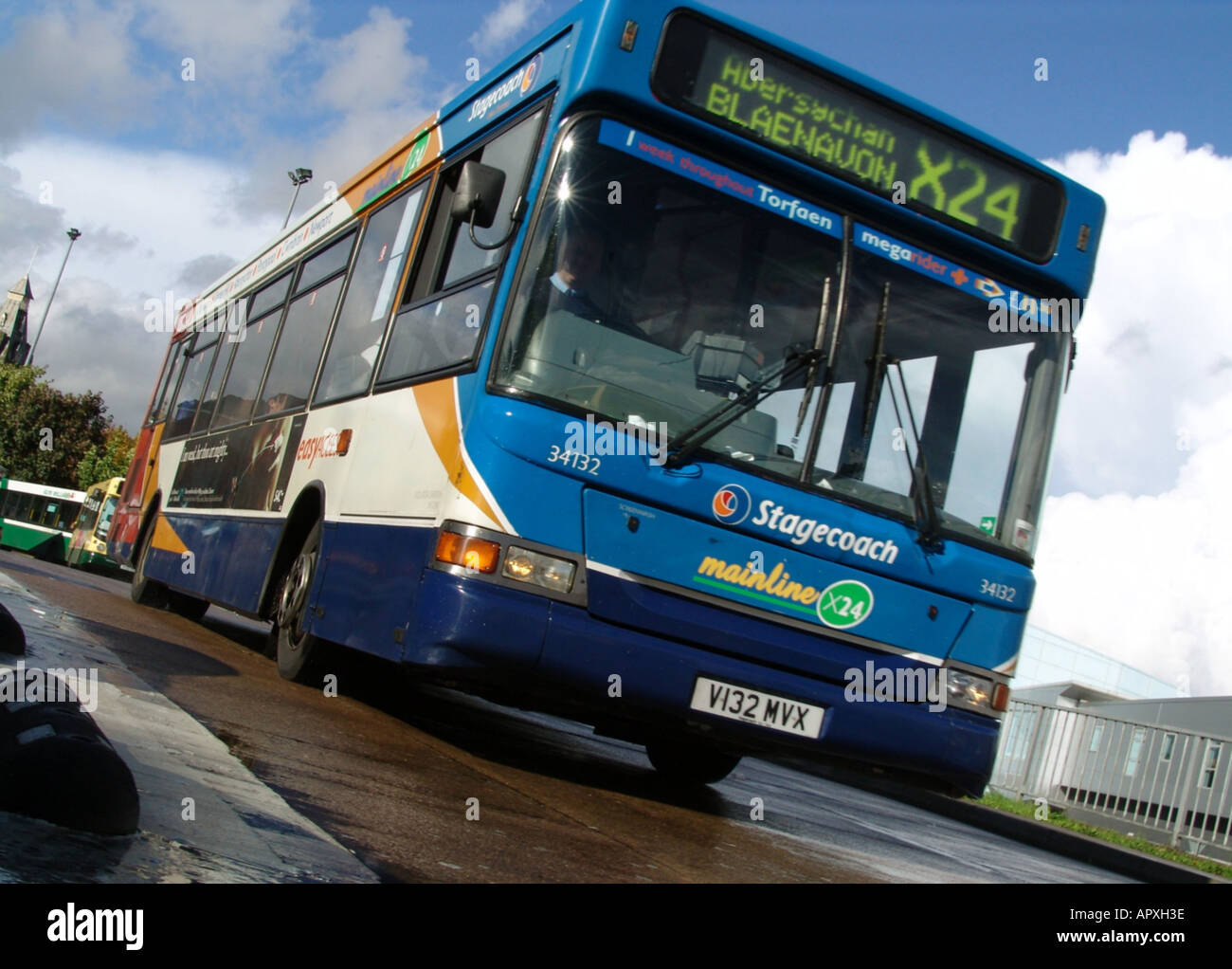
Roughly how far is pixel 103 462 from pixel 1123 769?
73.1 m

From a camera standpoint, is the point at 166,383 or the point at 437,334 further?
the point at 166,383

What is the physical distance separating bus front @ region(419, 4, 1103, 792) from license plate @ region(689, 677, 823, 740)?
13 mm

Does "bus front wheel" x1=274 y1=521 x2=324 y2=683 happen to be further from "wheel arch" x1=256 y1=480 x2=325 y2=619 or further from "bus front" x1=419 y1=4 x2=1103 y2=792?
"bus front" x1=419 y1=4 x2=1103 y2=792

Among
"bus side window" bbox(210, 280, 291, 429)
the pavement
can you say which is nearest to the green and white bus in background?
"bus side window" bbox(210, 280, 291, 429)

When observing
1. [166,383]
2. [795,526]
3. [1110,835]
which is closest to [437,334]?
[795,526]

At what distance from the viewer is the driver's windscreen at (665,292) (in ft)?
19.3

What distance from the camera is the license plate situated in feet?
19.2

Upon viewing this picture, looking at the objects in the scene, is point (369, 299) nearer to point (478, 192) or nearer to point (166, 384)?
point (478, 192)

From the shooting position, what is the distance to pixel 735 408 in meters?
5.97

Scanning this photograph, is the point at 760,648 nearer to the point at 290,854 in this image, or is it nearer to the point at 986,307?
the point at 986,307

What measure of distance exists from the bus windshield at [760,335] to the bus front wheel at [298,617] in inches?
105

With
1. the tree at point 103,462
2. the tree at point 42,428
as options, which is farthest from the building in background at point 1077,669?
the tree at point 42,428

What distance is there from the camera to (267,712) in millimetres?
6508
